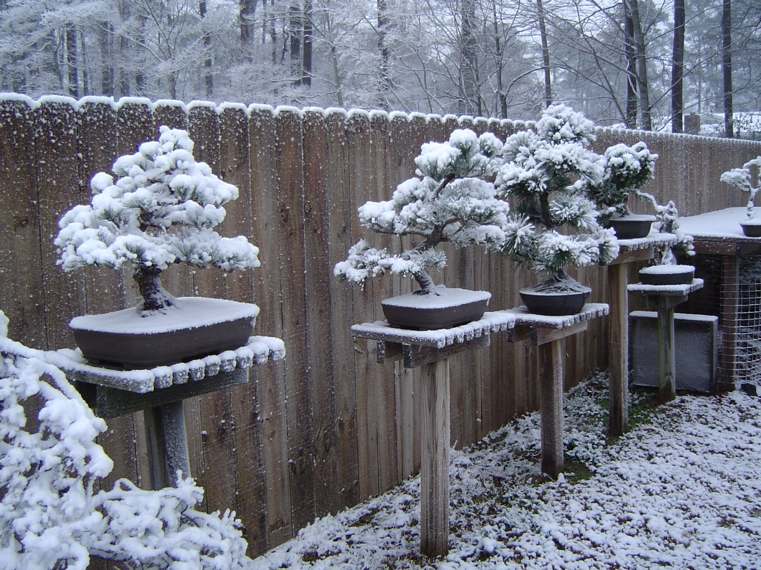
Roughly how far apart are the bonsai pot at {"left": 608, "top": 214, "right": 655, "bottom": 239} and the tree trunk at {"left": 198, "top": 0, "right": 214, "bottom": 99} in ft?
25.3

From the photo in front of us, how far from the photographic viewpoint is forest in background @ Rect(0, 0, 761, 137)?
8328mm

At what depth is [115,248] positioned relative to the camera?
141 cm

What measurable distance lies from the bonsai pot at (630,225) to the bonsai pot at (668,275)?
2.07 feet

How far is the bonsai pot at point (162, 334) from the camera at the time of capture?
143 centimetres

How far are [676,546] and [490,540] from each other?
783 mm

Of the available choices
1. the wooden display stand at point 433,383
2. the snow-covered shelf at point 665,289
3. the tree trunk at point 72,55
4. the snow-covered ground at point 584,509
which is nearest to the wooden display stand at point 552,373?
the snow-covered ground at point 584,509

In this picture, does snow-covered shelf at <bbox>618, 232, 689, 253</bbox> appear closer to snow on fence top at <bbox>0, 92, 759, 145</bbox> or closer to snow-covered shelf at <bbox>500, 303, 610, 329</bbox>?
snow-covered shelf at <bbox>500, 303, 610, 329</bbox>

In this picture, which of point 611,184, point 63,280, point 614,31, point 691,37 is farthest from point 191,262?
point 691,37

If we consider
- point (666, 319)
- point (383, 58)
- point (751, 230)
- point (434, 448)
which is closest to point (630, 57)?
point (383, 58)

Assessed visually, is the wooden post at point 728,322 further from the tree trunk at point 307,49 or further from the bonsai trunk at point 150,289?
the tree trunk at point 307,49

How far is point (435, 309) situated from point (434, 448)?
0.58 m

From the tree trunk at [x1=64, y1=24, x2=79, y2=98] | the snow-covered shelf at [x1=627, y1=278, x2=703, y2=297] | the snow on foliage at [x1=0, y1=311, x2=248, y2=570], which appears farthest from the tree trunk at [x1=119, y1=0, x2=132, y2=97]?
the snow on foliage at [x1=0, y1=311, x2=248, y2=570]

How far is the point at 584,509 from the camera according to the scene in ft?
9.62

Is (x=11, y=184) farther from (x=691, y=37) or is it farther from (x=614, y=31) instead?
(x=691, y=37)
